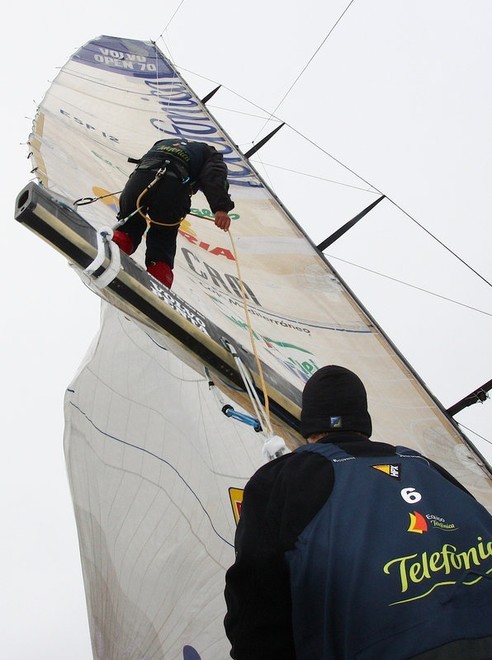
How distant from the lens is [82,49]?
6.12m

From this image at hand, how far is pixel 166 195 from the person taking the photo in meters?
2.80

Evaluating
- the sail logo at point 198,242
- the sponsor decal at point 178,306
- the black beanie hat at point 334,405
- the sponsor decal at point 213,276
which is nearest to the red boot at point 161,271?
the sponsor decal at point 213,276

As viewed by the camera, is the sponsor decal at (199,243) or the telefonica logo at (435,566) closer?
the telefonica logo at (435,566)

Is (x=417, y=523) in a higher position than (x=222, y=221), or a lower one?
lower

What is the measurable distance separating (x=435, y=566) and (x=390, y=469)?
168mm

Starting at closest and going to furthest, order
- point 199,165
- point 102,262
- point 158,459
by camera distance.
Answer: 1. point 102,262
2. point 199,165
3. point 158,459

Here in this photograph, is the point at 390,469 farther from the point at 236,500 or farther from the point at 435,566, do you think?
the point at 236,500

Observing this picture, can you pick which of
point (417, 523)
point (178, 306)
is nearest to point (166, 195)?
point (178, 306)

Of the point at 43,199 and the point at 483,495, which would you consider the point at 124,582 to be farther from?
the point at 43,199

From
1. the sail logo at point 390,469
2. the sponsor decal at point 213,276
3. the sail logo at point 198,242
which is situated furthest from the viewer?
the sail logo at point 198,242

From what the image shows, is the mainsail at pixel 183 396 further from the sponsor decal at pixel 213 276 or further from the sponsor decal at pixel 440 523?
the sponsor decal at pixel 440 523

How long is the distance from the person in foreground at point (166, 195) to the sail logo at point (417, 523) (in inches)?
71.0

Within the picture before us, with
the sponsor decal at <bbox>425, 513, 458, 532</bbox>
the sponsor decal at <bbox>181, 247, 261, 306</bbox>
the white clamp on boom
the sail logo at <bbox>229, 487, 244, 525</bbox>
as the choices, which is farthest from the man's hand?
the sponsor decal at <bbox>425, 513, 458, 532</bbox>

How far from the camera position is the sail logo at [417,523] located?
1.04 meters
